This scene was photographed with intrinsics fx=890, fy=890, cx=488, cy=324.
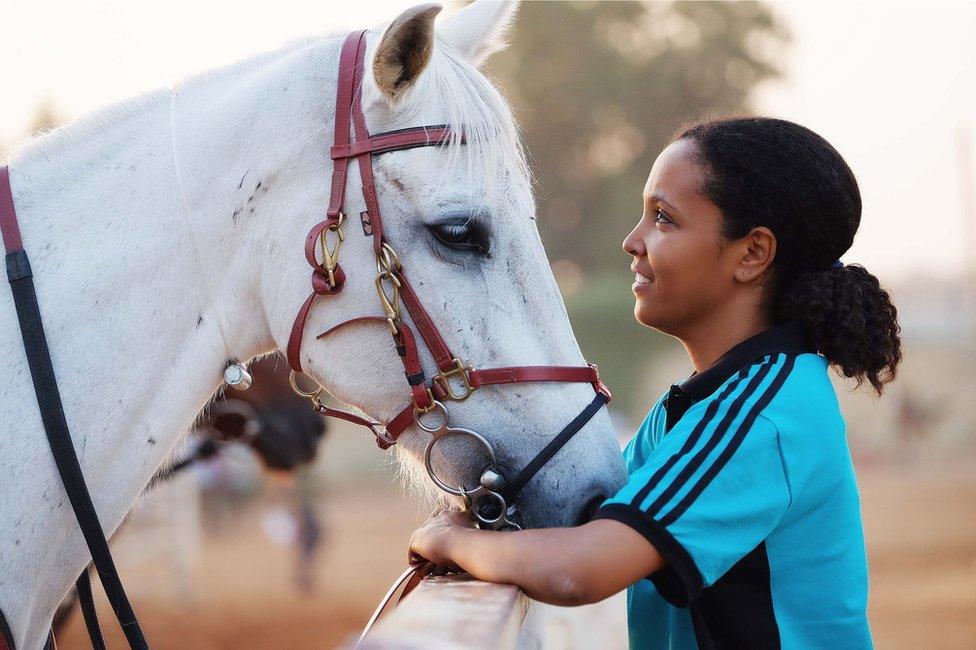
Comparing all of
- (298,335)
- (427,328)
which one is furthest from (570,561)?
(298,335)

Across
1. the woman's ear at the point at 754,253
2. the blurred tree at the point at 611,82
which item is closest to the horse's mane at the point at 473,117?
the woman's ear at the point at 754,253

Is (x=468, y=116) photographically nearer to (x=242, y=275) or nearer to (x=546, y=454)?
(x=242, y=275)

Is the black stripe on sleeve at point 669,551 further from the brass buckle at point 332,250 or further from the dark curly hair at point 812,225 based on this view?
the brass buckle at point 332,250

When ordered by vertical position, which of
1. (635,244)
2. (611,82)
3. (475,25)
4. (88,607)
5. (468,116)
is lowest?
(88,607)

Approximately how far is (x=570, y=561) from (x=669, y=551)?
17 cm

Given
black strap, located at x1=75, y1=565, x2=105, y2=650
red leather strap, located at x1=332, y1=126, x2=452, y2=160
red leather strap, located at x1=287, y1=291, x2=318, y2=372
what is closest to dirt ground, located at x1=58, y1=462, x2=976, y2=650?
black strap, located at x1=75, y1=565, x2=105, y2=650

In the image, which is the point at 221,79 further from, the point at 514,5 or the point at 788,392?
the point at 788,392

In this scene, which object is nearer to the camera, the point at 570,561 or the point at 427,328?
the point at 570,561

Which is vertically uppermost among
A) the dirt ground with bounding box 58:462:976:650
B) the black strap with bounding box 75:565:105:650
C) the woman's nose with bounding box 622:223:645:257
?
the woman's nose with bounding box 622:223:645:257

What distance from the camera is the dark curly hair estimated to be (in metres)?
1.81

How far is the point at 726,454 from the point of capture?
62.4 inches

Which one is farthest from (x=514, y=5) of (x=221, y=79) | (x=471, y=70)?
(x=221, y=79)

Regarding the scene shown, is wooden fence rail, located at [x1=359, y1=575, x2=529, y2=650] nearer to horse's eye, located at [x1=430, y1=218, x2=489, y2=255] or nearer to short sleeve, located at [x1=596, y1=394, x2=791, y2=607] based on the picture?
short sleeve, located at [x1=596, y1=394, x2=791, y2=607]

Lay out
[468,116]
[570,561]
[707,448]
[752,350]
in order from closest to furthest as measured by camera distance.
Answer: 1. [570,561]
2. [707,448]
3. [752,350]
4. [468,116]
